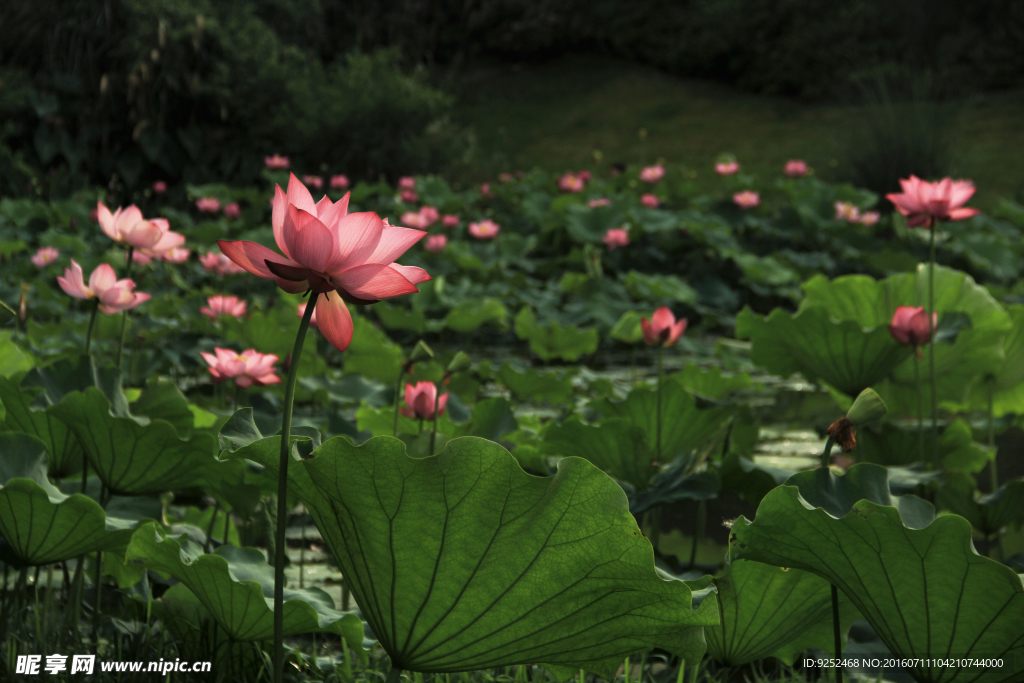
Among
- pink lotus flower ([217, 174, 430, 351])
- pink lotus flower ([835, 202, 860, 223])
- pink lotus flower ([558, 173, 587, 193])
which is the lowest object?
pink lotus flower ([217, 174, 430, 351])

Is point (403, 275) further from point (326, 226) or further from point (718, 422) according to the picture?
point (718, 422)

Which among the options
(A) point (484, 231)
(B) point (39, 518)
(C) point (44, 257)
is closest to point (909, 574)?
(B) point (39, 518)

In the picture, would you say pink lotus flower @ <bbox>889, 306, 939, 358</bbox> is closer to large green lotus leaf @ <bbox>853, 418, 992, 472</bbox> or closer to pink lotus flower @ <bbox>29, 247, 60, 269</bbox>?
large green lotus leaf @ <bbox>853, 418, 992, 472</bbox>

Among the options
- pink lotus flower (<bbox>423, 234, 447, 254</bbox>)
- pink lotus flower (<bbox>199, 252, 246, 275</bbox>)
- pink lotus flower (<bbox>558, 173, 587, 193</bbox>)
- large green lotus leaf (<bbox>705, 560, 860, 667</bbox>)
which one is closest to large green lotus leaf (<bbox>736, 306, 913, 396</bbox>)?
large green lotus leaf (<bbox>705, 560, 860, 667</bbox>)

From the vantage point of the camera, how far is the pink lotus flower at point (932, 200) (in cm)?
130

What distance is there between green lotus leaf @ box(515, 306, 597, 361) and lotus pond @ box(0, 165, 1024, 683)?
23 cm

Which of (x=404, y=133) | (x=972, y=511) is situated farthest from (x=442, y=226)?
(x=972, y=511)

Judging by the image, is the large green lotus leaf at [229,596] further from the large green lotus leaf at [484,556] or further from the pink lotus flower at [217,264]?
the pink lotus flower at [217,264]

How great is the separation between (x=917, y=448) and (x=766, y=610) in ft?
2.59

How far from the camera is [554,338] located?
251 centimetres

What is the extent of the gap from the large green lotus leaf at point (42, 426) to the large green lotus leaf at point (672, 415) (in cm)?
86

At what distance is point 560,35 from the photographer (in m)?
14.8

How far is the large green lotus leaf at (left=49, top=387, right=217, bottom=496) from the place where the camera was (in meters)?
0.88

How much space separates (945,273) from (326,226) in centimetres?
158
